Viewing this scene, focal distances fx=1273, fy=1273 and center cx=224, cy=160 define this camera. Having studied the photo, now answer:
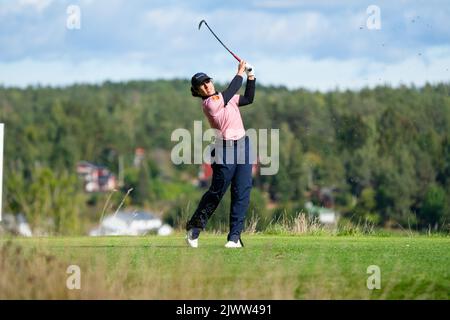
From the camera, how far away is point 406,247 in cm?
1516

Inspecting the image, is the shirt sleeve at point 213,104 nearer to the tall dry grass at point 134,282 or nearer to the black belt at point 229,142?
the black belt at point 229,142

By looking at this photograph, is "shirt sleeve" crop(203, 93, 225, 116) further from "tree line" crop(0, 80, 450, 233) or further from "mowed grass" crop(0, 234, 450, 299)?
"tree line" crop(0, 80, 450, 233)

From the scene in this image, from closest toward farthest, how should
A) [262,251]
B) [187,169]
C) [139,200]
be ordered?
[262,251], [139,200], [187,169]

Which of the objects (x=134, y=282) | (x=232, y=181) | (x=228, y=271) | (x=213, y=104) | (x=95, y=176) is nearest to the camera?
(x=134, y=282)

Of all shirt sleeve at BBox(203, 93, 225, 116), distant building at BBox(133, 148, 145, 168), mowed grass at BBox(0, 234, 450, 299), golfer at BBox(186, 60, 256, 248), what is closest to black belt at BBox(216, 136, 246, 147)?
golfer at BBox(186, 60, 256, 248)

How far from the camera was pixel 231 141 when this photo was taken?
48.2ft

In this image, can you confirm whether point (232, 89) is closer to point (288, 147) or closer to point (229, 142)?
point (229, 142)

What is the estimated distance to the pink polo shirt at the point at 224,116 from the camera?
14602 millimetres

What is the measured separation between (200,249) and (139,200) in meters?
138

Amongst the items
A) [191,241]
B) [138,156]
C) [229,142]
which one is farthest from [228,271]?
[138,156]

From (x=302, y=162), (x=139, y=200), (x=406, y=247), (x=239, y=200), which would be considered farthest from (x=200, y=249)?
(x=139, y=200)

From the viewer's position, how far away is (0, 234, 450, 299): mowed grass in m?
11.8

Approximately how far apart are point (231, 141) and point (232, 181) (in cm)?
59
